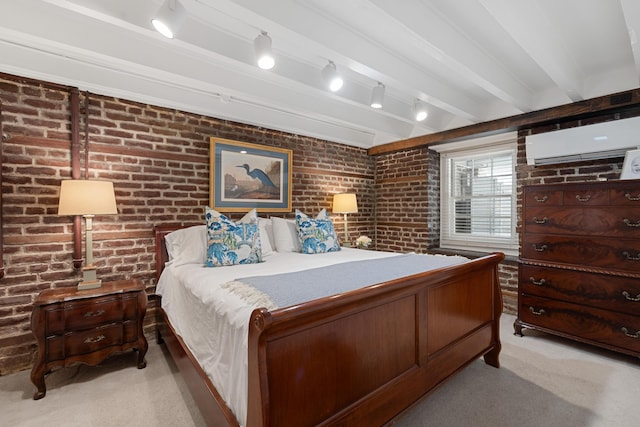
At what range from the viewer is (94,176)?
260 centimetres

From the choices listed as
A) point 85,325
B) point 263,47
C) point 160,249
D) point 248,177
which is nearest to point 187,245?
point 160,249

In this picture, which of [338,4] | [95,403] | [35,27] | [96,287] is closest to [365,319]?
[338,4]

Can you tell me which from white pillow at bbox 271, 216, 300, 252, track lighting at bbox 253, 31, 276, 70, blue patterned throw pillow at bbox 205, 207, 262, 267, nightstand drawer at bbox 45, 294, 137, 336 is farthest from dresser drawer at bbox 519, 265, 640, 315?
nightstand drawer at bbox 45, 294, 137, 336

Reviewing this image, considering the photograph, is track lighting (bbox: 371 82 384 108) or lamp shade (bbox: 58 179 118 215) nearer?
lamp shade (bbox: 58 179 118 215)

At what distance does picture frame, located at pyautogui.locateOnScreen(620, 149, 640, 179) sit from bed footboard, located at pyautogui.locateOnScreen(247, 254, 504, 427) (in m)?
1.76

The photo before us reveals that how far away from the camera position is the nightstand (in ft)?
6.62

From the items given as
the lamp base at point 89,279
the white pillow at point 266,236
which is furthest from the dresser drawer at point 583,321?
the lamp base at point 89,279

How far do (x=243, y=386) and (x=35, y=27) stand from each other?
2464 mm

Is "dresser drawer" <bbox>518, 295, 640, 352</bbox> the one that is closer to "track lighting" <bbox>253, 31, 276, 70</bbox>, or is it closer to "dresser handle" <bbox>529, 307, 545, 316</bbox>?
"dresser handle" <bbox>529, 307, 545, 316</bbox>

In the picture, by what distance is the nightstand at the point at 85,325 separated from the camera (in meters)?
2.02

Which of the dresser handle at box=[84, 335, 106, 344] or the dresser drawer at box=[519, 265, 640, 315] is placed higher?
the dresser drawer at box=[519, 265, 640, 315]

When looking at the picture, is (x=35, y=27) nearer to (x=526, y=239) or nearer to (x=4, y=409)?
(x=4, y=409)

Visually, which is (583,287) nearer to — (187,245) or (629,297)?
(629,297)

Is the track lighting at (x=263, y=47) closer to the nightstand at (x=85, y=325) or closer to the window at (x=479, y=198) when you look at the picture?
the nightstand at (x=85, y=325)
